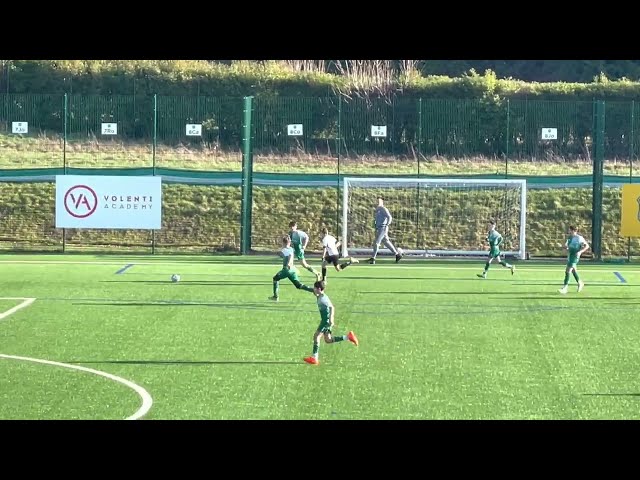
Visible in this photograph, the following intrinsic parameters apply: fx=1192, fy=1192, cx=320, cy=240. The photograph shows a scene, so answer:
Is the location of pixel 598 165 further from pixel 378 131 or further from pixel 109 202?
pixel 109 202

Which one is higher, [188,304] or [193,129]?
[193,129]

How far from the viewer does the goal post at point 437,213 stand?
41.2m

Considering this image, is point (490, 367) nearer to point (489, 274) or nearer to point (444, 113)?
point (489, 274)

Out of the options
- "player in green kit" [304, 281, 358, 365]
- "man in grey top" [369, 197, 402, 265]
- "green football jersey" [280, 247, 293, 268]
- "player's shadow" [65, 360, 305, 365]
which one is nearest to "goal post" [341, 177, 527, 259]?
"man in grey top" [369, 197, 402, 265]

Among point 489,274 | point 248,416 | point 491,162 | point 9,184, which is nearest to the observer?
point 248,416

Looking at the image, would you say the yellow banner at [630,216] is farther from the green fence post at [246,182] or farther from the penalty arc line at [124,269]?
the penalty arc line at [124,269]

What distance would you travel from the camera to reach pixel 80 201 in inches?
1519

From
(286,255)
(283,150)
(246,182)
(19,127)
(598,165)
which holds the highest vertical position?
(19,127)

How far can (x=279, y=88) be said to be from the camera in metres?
53.0

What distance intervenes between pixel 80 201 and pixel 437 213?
12411 millimetres

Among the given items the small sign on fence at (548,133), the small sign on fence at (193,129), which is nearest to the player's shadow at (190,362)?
the small sign on fence at (193,129)

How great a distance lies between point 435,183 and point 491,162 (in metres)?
6.80

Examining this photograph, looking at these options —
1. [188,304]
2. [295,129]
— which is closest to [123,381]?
[188,304]
